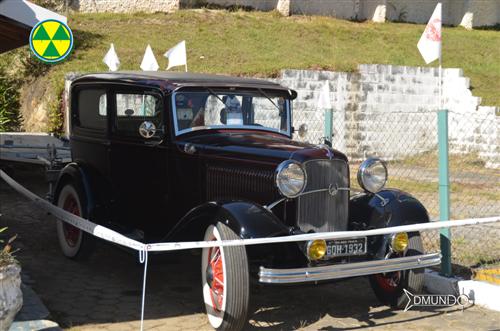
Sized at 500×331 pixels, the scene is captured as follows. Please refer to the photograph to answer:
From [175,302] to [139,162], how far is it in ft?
4.34

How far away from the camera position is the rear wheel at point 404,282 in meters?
5.23

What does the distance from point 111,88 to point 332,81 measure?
9.76 m

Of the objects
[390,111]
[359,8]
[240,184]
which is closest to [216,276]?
[240,184]

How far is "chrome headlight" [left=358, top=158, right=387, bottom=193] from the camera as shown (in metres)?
5.23

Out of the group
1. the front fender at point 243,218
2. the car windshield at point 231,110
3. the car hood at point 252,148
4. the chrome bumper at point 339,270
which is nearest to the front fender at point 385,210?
the chrome bumper at point 339,270

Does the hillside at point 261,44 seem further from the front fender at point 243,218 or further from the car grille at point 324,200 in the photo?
the front fender at point 243,218

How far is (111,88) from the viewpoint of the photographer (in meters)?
6.29

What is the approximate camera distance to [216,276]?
15.4ft

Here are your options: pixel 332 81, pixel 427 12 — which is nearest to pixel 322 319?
pixel 332 81

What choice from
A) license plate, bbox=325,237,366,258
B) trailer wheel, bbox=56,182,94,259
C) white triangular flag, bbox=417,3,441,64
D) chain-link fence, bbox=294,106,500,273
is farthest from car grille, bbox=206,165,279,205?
white triangular flag, bbox=417,3,441,64

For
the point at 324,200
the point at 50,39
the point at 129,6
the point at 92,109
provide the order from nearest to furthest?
the point at 324,200, the point at 92,109, the point at 50,39, the point at 129,6

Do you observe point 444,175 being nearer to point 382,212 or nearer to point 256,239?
point 382,212

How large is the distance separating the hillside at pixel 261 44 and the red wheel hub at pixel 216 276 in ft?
36.1

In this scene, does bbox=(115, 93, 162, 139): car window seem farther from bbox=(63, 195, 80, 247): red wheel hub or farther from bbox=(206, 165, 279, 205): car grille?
bbox=(63, 195, 80, 247): red wheel hub
